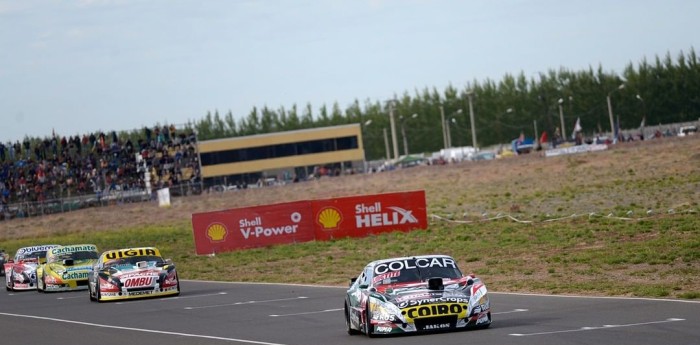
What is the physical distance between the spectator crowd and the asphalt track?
63865 mm

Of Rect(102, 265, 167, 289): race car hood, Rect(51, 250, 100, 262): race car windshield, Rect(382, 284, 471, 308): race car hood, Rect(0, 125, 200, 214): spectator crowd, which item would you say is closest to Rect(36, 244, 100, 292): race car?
Rect(51, 250, 100, 262): race car windshield

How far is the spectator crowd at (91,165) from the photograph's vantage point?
320 ft

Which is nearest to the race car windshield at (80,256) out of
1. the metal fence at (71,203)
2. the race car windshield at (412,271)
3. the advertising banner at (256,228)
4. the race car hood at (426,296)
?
the advertising banner at (256,228)

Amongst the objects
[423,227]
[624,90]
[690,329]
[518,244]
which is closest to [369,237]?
[423,227]

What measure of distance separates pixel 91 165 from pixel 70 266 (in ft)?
205

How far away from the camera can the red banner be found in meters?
49.2

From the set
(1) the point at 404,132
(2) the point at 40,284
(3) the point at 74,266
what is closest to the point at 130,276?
(3) the point at 74,266

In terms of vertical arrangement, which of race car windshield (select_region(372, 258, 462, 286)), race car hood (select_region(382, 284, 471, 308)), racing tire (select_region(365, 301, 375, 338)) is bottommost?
racing tire (select_region(365, 301, 375, 338))

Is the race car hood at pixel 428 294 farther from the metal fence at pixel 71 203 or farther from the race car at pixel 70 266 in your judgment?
the metal fence at pixel 71 203

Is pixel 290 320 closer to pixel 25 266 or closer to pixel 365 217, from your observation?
pixel 25 266

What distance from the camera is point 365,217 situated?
49531mm

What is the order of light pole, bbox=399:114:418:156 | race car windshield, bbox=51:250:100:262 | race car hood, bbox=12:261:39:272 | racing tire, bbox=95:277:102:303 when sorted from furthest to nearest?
light pole, bbox=399:114:418:156 → race car hood, bbox=12:261:39:272 → race car windshield, bbox=51:250:100:262 → racing tire, bbox=95:277:102:303

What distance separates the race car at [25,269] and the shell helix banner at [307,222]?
24.2 ft

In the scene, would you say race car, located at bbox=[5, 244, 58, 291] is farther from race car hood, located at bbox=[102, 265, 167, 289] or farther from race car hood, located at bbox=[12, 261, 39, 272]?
race car hood, located at bbox=[102, 265, 167, 289]
